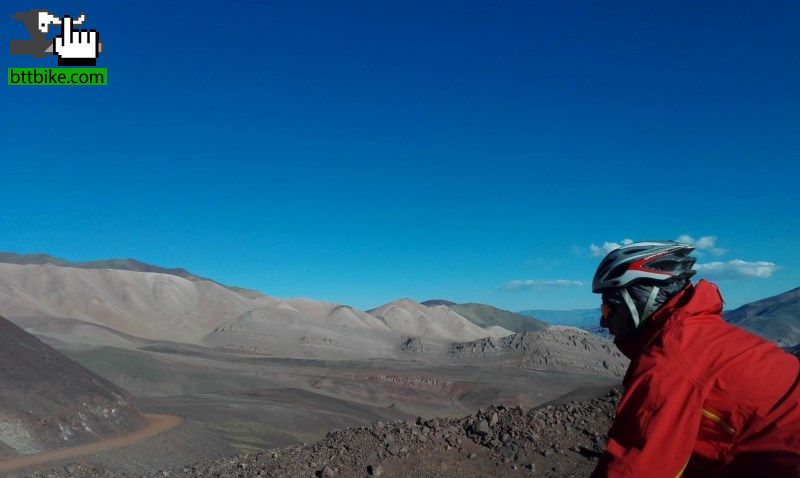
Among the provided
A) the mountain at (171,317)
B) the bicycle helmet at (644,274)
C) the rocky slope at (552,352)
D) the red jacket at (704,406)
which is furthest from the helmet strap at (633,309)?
the rocky slope at (552,352)

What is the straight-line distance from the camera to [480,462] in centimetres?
1122

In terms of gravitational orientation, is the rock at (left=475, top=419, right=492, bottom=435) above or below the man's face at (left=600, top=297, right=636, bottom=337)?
below

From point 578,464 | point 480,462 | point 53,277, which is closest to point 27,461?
point 480,462

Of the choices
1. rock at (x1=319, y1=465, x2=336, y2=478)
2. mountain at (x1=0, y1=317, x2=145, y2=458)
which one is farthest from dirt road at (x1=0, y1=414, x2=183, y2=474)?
rock at (x1=319, y1=465, x2=336, y2=478)

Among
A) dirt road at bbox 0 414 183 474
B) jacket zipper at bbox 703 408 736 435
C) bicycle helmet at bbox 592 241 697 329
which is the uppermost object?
Answer: bicycle helmet at bbox 592 241 697 329

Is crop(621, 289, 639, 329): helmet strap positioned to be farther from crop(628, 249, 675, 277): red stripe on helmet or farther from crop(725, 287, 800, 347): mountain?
crop(725, 287, 800, 347): mountain

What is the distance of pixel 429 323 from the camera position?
150 m

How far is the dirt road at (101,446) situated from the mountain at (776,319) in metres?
136

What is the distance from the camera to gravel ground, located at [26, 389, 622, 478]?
11.1m

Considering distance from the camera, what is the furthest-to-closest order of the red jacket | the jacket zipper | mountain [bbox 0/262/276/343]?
mountain [bbox 0/262/276/343] < the jacket zipper < the red jacket

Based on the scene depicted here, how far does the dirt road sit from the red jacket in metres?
21.5

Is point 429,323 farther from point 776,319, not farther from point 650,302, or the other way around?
point 650,302

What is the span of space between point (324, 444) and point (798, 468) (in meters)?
11.4

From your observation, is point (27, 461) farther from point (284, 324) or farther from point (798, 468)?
point (284, 324)
